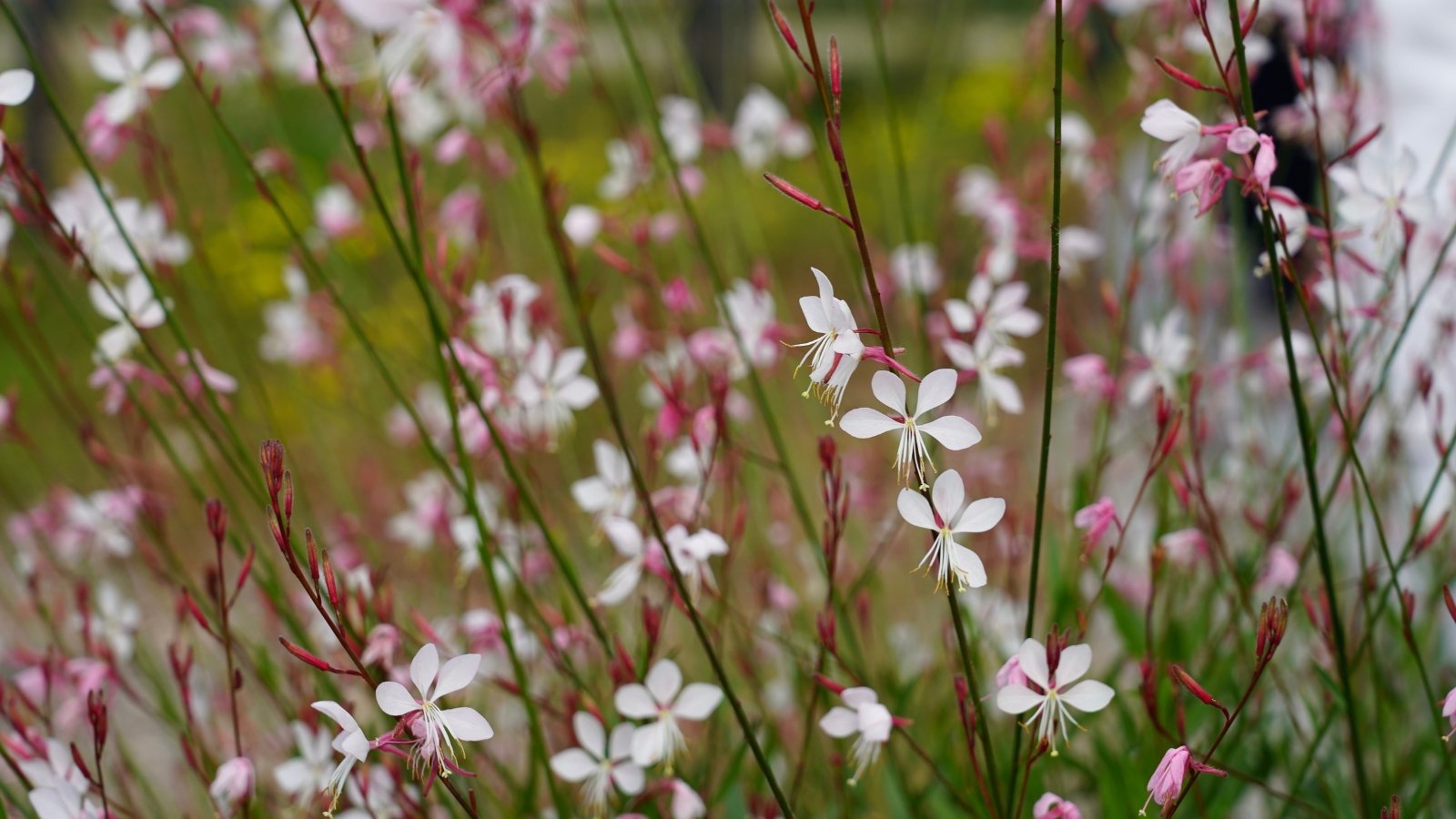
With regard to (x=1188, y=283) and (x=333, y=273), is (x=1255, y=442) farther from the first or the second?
(x=333, y=273)

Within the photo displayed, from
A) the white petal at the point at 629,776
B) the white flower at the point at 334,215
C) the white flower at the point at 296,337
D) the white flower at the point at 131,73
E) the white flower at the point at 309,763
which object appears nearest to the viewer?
the white petal at the point at 629,776

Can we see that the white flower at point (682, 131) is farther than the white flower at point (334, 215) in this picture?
No

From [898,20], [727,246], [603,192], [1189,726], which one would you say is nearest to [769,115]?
[603,192]

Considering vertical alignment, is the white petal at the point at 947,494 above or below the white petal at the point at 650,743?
above

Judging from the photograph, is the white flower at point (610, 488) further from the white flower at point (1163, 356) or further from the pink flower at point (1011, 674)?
the white flower at point (1163, 356)

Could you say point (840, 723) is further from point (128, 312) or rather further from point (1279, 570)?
point (128, 312)

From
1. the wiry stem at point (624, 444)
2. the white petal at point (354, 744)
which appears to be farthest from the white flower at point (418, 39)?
the white petal at point (354, 744)

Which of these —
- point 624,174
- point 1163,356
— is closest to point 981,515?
point 1163,356
